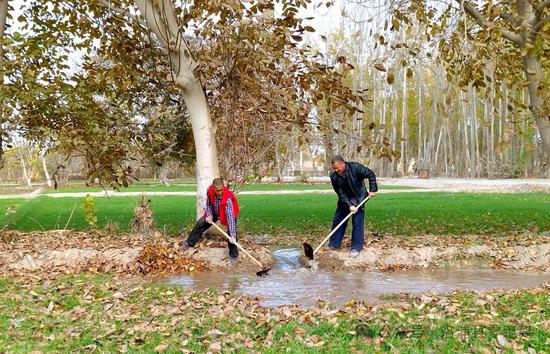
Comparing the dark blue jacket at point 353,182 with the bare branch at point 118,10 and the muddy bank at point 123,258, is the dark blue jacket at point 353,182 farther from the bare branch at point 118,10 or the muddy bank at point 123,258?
the bare branch at point 118,10

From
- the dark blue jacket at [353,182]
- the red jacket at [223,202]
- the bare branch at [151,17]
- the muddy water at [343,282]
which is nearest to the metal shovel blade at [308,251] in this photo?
the muddy water at [343,282]

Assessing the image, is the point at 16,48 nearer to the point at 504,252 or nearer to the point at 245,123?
the point at 245,123

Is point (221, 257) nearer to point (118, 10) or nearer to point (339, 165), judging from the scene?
point (339, 165)

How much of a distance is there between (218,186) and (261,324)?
434 cm

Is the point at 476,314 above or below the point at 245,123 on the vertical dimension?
below

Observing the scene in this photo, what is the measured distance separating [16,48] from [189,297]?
6934mm

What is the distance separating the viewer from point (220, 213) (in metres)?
10.5

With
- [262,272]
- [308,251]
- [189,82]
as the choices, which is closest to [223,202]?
[262,272]

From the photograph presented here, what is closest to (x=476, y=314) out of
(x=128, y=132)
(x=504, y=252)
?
(x=504, y=252)

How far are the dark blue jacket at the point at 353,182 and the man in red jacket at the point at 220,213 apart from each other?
1838 mm

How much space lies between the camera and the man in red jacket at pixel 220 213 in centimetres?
1031

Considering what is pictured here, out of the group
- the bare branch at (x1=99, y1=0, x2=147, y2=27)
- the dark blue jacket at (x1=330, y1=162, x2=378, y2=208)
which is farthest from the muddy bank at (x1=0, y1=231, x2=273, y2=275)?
the bare branch at (x1=99, y1=0, x2=147, y2=27)

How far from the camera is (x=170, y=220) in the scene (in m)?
17.9

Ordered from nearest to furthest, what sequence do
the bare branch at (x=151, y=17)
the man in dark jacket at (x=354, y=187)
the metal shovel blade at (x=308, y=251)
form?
the metal shovel blade at (x=308, y=251)
the man in dark jacket at (x=354, y=187)
the bare branch at (x=151, y=17)
